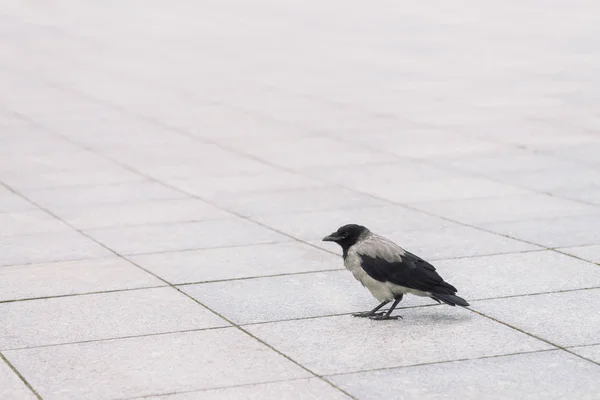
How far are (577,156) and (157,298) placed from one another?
7.98m

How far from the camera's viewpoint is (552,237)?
11531 millimetres

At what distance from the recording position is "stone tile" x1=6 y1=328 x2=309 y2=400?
748 centimetres

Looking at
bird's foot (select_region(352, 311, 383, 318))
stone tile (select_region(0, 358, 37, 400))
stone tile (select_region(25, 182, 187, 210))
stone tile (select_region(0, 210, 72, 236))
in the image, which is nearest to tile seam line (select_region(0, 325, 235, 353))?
stone tile (select_region(0, 358, 37, 400))

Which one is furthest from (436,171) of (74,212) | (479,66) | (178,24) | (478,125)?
(178,24)

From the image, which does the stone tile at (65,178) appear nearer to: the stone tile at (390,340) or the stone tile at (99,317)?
the stone tile at (99,317)

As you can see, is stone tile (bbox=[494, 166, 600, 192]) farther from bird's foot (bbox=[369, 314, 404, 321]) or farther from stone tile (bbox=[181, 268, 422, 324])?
bird's foot (bbox=[369, 314, 404, 321])

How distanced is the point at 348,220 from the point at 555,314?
3.86 meters

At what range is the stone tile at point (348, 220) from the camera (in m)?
12.1

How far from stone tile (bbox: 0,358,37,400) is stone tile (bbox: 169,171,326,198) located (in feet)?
20.6

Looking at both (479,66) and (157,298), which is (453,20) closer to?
(479,66)

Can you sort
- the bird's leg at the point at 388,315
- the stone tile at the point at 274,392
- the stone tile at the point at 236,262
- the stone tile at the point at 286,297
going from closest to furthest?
the stone tile at the point at 274,392, the bird's leg at the point at 388,315, the stone tile at the point at 286,297, the stone tile at the point at 236,262

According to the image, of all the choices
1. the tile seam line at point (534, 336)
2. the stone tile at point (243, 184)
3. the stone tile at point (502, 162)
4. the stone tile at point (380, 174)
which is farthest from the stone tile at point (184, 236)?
the stone tile at point (502, 162)

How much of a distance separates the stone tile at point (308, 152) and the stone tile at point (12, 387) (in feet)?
26.9

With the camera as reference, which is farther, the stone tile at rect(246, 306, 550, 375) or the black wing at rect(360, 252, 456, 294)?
Answer: the black wing at rect(360, 252, 456, 294)
